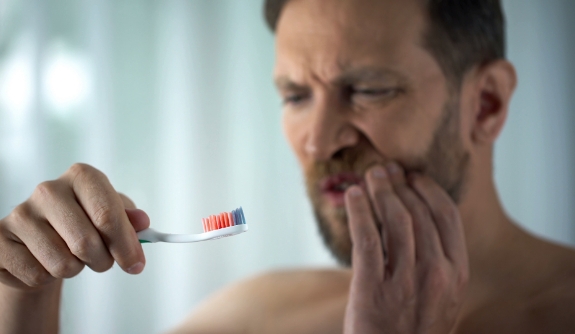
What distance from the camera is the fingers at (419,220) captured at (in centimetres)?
81

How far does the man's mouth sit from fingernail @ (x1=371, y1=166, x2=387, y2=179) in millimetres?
44

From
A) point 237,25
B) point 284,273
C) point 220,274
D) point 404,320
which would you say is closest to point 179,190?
point 220,274

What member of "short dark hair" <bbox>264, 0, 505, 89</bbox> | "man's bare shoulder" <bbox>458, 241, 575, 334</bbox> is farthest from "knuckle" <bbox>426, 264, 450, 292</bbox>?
"short dark hair" <bbox>264, 0, 505, 89</bbox>

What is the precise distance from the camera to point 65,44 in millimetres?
1372

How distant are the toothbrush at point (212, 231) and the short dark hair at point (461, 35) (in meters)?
0.52

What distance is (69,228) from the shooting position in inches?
21.5

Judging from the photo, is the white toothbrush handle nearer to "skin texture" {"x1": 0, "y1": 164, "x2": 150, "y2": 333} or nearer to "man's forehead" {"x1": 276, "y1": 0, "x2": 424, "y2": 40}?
"skin texture" {"x1": 0, "y1": 164, "x2": 150, "y2": 333}

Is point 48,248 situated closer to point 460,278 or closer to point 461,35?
point 460,278

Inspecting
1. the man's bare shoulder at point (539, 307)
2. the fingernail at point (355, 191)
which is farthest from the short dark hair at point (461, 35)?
the man's bare shoulder at point (539, 307)

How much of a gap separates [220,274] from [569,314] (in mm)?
999

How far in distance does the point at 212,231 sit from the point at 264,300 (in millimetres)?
653

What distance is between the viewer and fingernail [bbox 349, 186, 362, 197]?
2.79 ft

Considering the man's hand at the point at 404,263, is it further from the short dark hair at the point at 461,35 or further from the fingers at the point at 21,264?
the fingers at the point at 21,264

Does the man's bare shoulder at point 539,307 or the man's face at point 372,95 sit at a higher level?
the man's face at point 372,95
